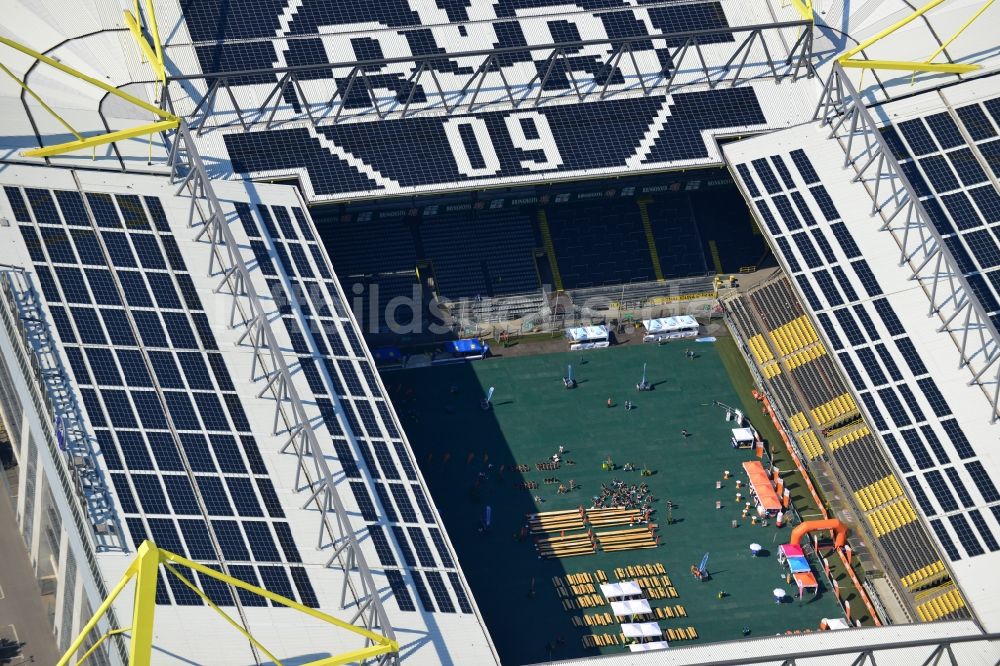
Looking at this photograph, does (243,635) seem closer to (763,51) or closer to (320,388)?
(320,388)

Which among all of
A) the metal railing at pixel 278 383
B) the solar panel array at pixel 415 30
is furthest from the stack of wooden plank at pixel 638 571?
the solar panel array at pixel 415 30

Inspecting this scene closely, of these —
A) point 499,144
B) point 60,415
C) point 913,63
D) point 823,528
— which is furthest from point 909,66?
point 60,415

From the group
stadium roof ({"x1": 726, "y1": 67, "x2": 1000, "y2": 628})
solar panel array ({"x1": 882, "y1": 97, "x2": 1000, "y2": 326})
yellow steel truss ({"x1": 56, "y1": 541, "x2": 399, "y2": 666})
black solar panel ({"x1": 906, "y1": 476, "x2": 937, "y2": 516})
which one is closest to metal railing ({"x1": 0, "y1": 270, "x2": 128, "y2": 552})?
yellow steel truss ({"x1": 56, "y1": 541, "x2": 399, "y2": 666})

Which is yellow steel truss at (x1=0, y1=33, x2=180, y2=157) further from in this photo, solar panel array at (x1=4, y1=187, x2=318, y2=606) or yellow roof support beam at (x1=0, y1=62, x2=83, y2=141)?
solar panel array at (x1=4, y1=187, x2=318, y2=606)

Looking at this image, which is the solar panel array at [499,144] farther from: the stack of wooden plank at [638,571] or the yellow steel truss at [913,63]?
the stack of wooden plank at [638,571]

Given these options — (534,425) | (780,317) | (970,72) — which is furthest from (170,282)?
(970,72)

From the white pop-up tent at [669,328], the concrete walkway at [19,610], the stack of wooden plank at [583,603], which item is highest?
the white pop-up tent at [669,328]
